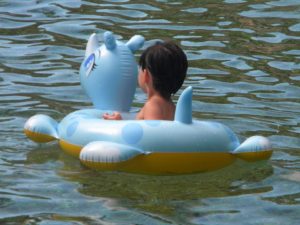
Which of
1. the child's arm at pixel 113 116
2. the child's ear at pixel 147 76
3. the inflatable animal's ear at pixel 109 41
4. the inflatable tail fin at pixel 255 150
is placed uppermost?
the inflatable animal's ear at pixel 109 41

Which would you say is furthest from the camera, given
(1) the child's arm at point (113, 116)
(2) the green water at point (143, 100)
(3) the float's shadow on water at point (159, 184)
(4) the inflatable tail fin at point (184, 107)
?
(1) the child's arm at point (113, 116)

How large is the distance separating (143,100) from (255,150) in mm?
2007

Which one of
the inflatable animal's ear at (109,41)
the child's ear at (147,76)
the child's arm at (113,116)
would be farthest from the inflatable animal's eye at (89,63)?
the child's ear at (147,76)

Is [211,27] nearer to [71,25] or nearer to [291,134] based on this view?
[71,25]

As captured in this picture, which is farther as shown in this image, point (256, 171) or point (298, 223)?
point (256, 171)

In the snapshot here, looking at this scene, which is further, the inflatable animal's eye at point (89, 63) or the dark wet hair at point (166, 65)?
the inflatable animal's eye at point (89, 63)

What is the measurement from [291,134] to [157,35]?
3.14 metres

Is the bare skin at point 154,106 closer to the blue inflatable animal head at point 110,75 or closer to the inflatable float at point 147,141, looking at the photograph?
the inflatable float at point 147,141

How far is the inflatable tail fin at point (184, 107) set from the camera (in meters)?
5.80

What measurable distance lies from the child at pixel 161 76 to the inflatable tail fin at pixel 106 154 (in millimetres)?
427

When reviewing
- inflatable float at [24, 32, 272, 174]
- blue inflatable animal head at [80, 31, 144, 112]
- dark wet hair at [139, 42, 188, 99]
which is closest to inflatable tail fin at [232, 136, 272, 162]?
inflatable float at [24, 32, 272, 174]

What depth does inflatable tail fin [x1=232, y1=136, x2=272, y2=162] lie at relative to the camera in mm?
6035

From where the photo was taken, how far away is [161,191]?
566cm

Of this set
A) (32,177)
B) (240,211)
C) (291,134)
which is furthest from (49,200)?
(291,134)
